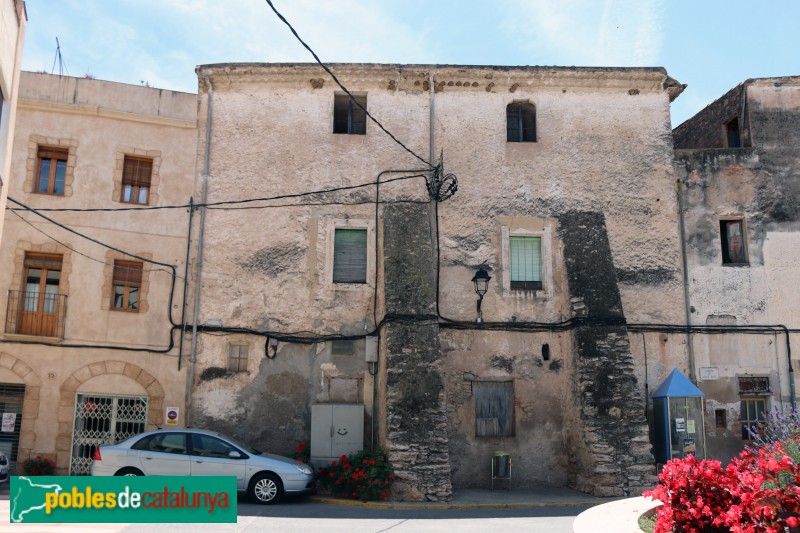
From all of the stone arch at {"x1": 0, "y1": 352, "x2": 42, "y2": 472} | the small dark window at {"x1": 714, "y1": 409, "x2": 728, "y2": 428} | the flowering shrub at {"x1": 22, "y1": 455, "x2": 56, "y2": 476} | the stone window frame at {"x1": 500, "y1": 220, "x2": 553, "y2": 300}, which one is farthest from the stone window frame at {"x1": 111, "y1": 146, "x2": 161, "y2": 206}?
the small dark window at {"x1": 714, "y1": 409, "x2": 728, "y2": 428}

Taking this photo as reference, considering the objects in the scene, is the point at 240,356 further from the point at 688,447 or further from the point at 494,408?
the point at 688,447

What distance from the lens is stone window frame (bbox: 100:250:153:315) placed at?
15.4 meters

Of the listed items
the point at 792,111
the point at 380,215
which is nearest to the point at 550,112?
the point at 380,215

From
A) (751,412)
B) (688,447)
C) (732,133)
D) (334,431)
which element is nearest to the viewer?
(688,447)

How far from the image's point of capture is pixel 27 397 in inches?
580

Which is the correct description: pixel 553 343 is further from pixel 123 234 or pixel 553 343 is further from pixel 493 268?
pixel 123 234

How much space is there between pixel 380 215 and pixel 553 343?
4.63 m

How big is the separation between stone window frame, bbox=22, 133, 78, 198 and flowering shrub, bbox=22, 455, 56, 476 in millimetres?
5370

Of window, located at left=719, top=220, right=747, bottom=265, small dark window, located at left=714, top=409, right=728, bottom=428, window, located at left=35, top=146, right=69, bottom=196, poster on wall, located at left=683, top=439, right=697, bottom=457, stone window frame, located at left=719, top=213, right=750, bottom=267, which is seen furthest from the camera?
window, located at left=719, top=220, right=747, bottom=265

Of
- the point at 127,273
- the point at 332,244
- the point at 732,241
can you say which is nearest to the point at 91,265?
the point at 127,273

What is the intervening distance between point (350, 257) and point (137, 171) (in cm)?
501

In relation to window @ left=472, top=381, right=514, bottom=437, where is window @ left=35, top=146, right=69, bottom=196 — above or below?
above

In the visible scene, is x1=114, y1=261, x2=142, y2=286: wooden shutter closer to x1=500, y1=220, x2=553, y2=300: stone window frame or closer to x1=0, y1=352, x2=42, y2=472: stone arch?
x1=0, y1=352, x2=42, y2=472: stone arch

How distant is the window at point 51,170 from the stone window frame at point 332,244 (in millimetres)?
5622
